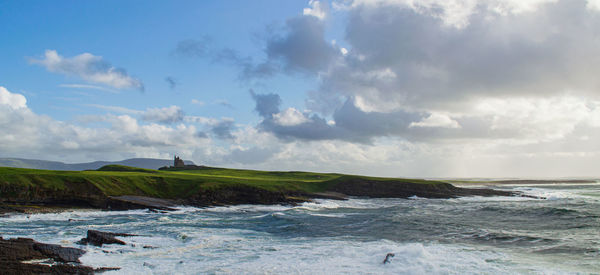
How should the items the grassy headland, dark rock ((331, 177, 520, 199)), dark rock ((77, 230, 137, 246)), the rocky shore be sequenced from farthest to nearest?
dark rock ((331, 177, 520, 199))
the grassy headland
the rocky shore
dark rock ((77, 230, 137, 246))

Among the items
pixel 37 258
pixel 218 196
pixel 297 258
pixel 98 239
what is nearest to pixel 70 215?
pixel 98 239

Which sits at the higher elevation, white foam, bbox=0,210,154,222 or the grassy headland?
the grassy headland

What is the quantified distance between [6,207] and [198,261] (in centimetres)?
3150

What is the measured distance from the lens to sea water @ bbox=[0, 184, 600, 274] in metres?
18.0

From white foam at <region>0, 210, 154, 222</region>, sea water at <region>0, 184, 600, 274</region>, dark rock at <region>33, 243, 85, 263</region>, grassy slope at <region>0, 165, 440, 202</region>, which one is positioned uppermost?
A: grassy slope at <region>0, 165, 440, 202</region>

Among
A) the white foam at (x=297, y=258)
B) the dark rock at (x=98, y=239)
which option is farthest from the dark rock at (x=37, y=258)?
the dark rock at (x=98, y=239)

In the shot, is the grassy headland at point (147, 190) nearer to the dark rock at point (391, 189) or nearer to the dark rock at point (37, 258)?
the dark rock at point (391, 189)

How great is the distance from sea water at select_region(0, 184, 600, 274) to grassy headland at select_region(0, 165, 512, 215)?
5.43m

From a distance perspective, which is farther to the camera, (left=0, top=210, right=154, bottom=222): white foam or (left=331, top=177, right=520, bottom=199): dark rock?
(left=331, top=177, right=520, bottom=199): dark rock

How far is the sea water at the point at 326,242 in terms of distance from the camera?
59.0 feet

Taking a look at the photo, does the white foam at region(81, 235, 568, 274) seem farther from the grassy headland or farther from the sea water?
the grassy headland

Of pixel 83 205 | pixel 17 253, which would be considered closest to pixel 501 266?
pixel 17 253

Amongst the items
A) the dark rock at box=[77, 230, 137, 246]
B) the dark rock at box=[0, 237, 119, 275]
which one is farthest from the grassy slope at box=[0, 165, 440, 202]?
the dark rock at box=[0, 237, 119, 275]

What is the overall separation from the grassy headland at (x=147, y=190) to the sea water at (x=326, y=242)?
214 inches
